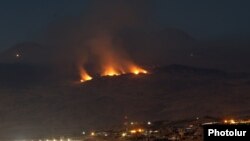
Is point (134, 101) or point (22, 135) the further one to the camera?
point (134, 101)

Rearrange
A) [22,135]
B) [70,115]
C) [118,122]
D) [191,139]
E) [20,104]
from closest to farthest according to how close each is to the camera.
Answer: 1. [191,139]
2. [22,135]
3. [118,122]
4. [70,115]
5. [20,104]

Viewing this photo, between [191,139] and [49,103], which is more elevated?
[49,103]

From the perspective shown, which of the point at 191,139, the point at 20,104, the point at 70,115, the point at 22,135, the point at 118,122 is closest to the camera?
the point at 191,139

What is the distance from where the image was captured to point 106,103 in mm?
195125

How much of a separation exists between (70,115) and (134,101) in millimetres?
26118

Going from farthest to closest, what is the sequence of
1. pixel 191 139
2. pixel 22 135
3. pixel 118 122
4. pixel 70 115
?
pixel 70 115 < pixel 118 122 < pixel 22 135 < pixel 191 139

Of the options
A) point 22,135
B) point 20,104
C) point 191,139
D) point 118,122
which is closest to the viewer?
point 191,139

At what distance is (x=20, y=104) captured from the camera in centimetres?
19400

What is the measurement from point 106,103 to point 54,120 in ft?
79.2

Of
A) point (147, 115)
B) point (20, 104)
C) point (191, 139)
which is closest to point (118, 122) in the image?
point (147, 115)

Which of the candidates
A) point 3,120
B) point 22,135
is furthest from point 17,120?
point 22,135

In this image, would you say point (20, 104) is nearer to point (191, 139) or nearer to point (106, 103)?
point (106, 103)

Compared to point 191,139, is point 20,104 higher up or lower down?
higher up

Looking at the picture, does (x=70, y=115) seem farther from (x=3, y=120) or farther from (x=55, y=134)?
(x=55, y=134)
